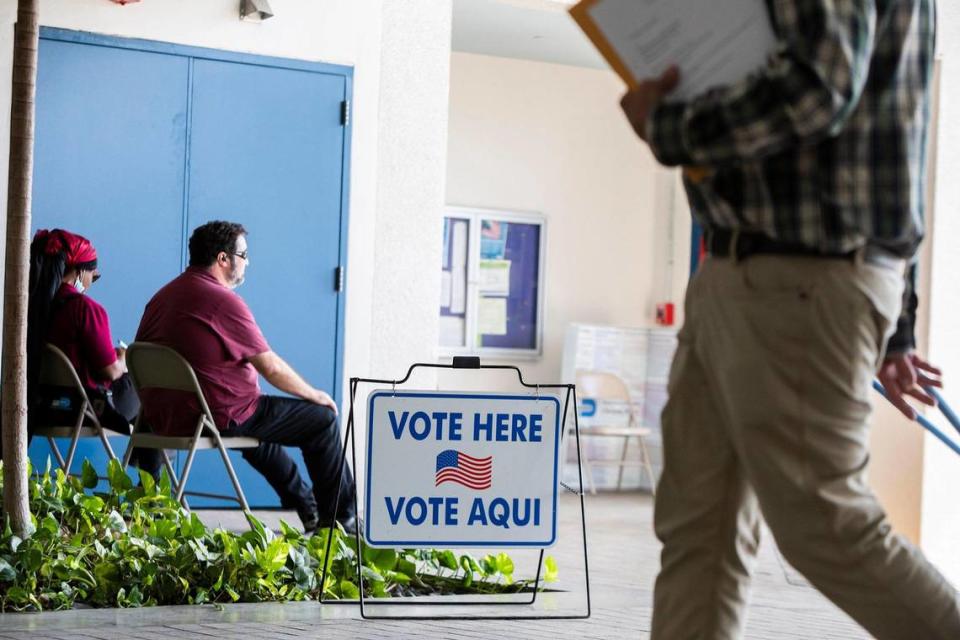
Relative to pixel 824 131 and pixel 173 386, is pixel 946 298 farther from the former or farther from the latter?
pixel 824 131

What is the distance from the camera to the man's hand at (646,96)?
1.77m

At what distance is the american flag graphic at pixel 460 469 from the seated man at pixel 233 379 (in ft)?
5.60

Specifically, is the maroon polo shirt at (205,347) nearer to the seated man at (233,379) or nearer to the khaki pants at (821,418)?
the seated man at (233,379)

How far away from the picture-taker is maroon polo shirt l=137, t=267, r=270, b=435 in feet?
16.5

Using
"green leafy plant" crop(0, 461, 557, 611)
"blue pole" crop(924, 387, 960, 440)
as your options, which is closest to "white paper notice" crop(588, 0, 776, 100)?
"blue pole" crop(924, 387, 960, 440)

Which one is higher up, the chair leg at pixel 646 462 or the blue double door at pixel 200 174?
the blue double door at pixel 200 174

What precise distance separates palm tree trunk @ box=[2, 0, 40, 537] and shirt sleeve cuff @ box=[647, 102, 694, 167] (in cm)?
→ 264

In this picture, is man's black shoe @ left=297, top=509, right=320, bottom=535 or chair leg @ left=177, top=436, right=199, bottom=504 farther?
man's black shoe @ left=297, top=509, right=320, bottom=535

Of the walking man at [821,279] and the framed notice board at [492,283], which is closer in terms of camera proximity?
the walking man at [821,279]

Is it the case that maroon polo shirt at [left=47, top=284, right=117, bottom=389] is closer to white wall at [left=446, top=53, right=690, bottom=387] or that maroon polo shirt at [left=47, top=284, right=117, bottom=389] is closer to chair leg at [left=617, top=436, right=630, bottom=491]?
white wall at [left=446, top=53, right=690, bottom=387]

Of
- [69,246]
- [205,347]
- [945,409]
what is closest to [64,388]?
[69,246]

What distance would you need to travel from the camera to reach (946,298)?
7.55m

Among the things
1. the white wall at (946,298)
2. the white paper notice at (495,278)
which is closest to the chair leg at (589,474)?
the white paper notice at (495,278)

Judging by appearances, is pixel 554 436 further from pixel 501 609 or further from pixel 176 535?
pixel 176 535
